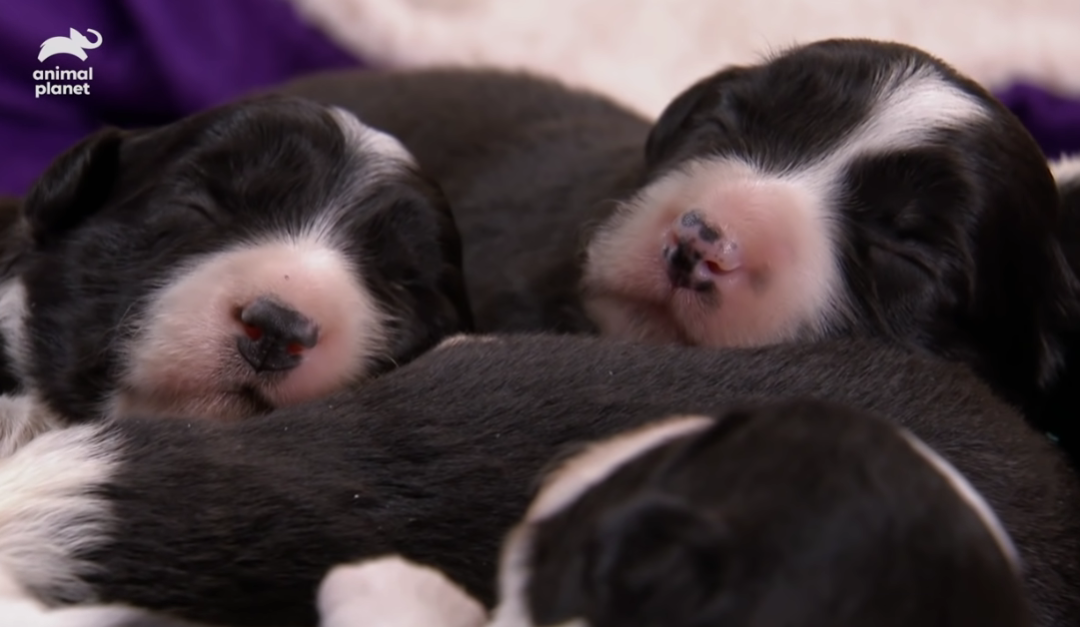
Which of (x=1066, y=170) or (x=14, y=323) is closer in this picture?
(x=14, y=323)

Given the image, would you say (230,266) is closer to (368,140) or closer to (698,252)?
(368,140)

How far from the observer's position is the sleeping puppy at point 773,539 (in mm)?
1122

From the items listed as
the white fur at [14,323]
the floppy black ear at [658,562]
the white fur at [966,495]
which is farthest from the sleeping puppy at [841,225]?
the white fur at [14,323]

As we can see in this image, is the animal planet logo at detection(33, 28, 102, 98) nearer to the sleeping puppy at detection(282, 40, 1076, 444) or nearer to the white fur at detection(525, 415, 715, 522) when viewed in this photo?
the sleeping puppy at detection(282, 40, 1076, 444)

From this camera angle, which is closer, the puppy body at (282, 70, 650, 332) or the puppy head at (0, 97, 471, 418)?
the puppy head at (0, 97, 471, 418)

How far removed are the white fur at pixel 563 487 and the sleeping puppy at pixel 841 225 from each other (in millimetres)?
593

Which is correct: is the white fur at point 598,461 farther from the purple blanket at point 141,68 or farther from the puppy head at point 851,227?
the purple blanket at point 141,68

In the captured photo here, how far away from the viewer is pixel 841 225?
6.88 feet

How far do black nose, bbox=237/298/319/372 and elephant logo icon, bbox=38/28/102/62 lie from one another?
2.14 m

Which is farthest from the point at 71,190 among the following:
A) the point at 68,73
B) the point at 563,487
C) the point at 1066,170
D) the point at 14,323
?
the point at 1066,170

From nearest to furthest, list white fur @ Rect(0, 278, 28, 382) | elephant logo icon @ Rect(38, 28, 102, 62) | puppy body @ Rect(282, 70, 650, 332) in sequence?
1. white fur @ Rect(0, 278, 28, 382)
2. puppy body @ Rect(282, 70, 650, 332)
3. elephant logo icon @ Rect(38, 28, 102, 62)

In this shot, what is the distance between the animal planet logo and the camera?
3.71 m

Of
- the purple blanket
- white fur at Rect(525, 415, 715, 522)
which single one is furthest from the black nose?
the purple blanket

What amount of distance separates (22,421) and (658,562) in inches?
53.2
